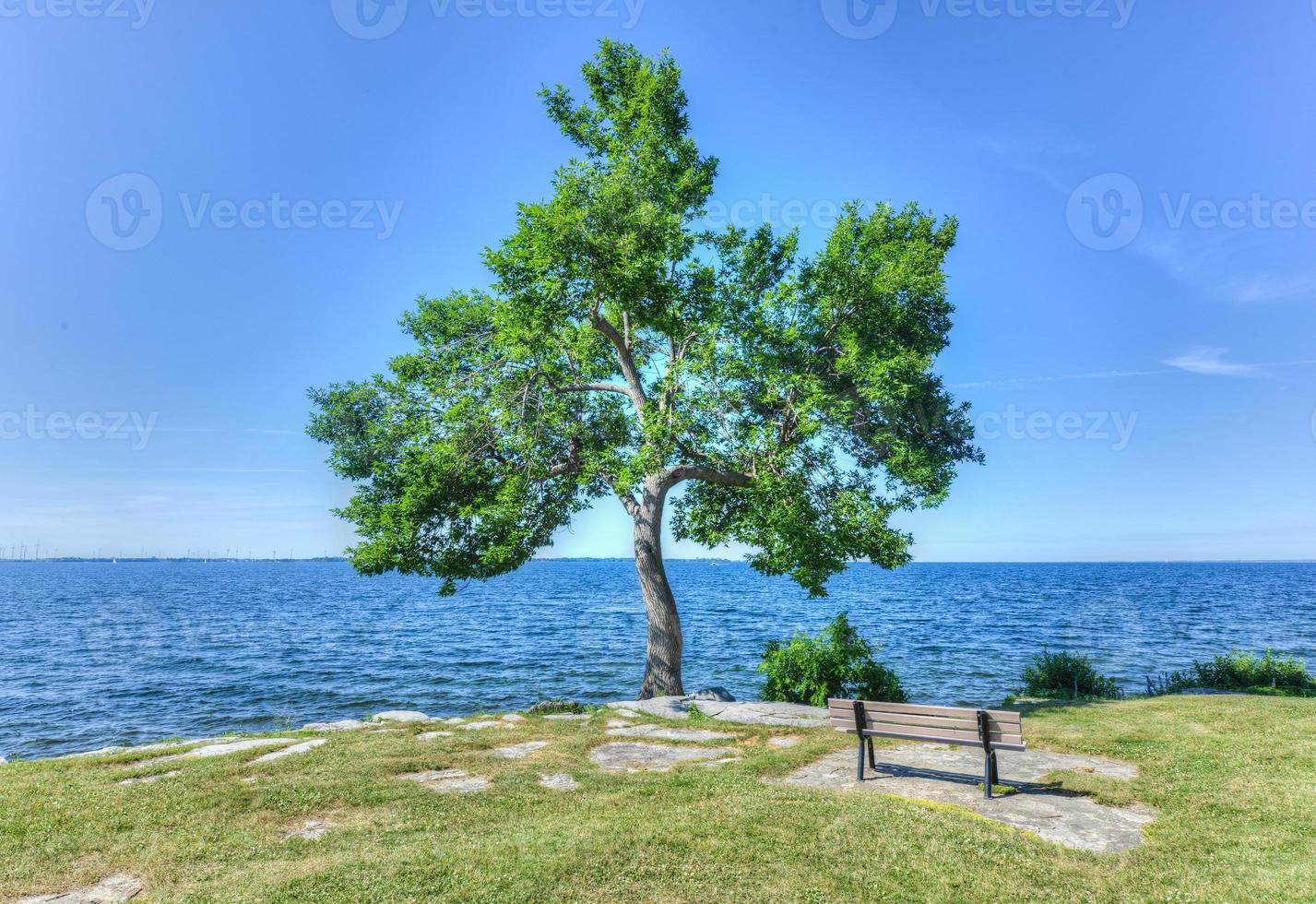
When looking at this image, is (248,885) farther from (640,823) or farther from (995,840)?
(995,840)

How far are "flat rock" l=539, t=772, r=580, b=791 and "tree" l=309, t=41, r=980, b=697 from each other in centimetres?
695

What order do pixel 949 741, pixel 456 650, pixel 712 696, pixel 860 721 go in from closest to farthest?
pixel 949 741 < pixel 860 721 < pixel 712 696 < pixel 456 650

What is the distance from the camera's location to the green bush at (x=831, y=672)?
1625 centimetres

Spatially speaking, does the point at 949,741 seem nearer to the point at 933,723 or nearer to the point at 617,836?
the point at 933,723

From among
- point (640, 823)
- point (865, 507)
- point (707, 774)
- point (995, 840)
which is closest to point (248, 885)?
point (640, 823)

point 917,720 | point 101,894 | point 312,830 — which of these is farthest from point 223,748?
point 917,720

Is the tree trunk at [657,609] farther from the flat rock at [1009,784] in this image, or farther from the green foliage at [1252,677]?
the green foliage at [1252,677]

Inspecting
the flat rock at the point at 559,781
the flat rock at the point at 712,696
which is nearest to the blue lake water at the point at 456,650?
the flat rock at the point at 712,696

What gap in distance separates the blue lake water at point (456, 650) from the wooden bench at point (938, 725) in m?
13.0

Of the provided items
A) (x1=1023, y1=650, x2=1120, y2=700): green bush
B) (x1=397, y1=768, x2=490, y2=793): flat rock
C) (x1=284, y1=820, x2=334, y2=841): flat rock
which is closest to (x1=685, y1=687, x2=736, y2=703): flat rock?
(x1=397, y1=768, x2=490, y2=793): flat rock

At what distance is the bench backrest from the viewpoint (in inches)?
341

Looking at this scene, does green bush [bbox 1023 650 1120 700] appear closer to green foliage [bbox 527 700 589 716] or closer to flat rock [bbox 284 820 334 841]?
green foliage [bbox 527 700 589 716]

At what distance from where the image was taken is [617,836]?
7.27 meters

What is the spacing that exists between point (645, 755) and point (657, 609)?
6.39 m
